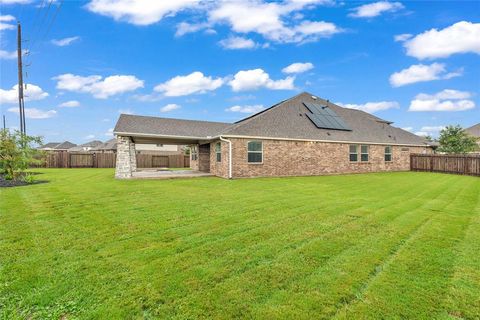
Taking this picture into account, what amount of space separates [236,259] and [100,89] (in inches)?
1056

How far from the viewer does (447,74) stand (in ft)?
64.3

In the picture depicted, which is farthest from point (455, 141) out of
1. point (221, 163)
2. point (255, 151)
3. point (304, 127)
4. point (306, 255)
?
point (306, 255)

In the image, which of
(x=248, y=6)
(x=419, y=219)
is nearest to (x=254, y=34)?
(x=248, y=6)

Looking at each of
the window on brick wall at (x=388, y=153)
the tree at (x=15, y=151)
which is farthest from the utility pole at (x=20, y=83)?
the window on brick wall at (x=388, y=153)

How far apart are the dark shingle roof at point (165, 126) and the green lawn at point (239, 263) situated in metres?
9.91

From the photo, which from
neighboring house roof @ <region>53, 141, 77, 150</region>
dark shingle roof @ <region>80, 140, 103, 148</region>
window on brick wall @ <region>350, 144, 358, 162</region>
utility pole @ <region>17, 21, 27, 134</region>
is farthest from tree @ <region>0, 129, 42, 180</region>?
neighboring house roof @ <region>53, 141, 77, 150</region>

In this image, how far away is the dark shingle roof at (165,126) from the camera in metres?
15.6

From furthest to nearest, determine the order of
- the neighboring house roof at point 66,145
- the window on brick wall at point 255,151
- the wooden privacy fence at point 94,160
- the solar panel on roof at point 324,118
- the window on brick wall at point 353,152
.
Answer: the neighboring house roof at point 66,145 → the wooden privacy fence at point 94,160 → the window on brick wall at point 353,152 → the solar panel on roof at point 324,118 → the window on brick wall at point 255,151

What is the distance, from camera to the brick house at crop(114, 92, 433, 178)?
1449 cm

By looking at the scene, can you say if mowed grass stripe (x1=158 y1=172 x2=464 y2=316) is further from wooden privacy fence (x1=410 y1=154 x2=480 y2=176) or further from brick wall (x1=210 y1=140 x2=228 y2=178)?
wooden privacy fence (x1=410 y1=154 x2=480 y2=176)

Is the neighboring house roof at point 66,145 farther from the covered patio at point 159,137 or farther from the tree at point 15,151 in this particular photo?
the tree at point 15,151

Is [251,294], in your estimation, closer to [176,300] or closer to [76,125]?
[176,300]

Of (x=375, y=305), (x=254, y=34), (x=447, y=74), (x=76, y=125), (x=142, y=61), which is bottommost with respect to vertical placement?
(x=375, y=305)

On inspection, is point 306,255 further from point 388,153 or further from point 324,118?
point 388,153
